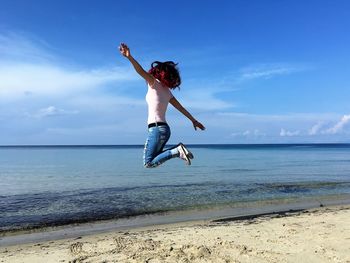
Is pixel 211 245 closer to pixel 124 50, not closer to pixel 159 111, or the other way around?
pixel 159 111

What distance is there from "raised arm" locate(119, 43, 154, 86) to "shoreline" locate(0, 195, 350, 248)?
25.9 ft

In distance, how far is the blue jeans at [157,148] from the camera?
630cm

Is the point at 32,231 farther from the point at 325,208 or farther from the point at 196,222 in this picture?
the point at 325,208

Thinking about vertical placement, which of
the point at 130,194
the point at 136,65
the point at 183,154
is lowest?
the point at 130,194

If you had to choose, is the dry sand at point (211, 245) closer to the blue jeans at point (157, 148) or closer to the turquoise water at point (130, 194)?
the blue jeans at point (157, 148)

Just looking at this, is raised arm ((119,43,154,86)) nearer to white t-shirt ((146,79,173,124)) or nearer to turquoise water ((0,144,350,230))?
white t-shirt ((146,79,173,124))

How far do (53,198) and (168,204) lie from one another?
5.91 metres

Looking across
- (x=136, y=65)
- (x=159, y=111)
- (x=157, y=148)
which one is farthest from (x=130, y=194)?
(x=136, y=65)

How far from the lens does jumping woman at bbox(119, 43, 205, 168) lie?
6297 millimetres

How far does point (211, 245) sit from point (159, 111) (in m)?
4.91

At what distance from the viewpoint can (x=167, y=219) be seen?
15.2 metres

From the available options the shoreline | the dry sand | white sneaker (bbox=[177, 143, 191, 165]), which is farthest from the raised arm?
the shoreline

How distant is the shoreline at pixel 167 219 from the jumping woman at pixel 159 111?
24.0ft

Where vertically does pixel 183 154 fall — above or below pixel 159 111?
below
